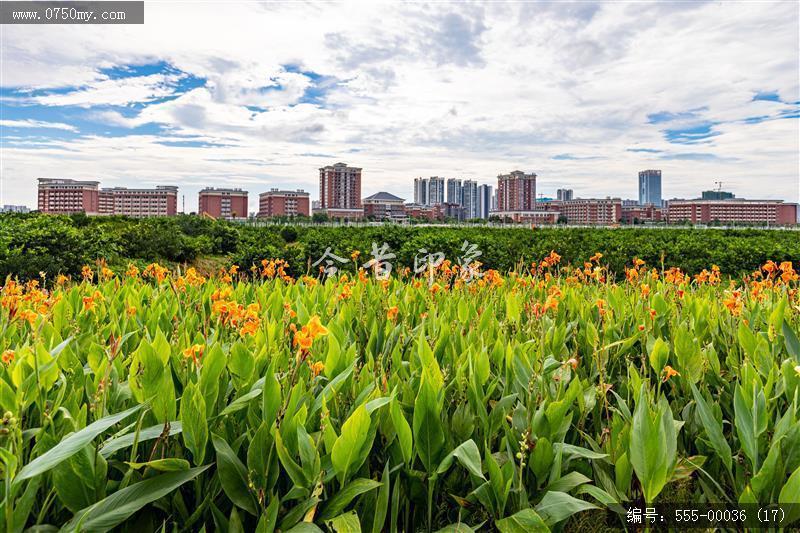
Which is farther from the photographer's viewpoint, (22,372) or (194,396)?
(22,372)

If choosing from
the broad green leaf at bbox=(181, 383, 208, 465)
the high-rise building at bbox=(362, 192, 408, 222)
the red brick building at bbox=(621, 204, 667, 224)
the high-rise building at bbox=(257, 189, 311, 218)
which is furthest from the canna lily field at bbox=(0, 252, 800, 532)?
the red brick building at bbox=(621, 204, 667, 224)

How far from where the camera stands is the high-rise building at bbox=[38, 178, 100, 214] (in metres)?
97.8

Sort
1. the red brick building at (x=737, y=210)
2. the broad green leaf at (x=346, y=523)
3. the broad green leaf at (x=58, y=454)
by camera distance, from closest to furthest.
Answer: the broad green leaf at (x=58, y=454) < the broad green leaf at (x=346, y=523) < the red brick building at (x=737, y=210)

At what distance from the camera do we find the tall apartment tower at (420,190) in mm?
188913

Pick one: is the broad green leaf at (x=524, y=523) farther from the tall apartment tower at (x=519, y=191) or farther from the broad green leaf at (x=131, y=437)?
the tall apartment tower at (x=519, y=191)

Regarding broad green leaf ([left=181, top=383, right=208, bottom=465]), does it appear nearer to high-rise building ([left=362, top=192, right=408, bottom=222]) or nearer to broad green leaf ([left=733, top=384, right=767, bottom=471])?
broad green leaf ([left=733, top=384, right=767, bottom=471])

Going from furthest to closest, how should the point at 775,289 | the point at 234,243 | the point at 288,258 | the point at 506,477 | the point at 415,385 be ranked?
the point at 234,243
the point at 288,258
the point at 775,289
the point at 415,385
the point at 506,477

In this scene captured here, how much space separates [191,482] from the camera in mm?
1373

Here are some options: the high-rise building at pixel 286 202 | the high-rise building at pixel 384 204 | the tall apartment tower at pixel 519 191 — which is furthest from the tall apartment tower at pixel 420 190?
the high-rise building at pixel 286 202

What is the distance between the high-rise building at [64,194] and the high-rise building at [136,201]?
218 inches

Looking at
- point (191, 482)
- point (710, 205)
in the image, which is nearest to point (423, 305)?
point (191, 482)

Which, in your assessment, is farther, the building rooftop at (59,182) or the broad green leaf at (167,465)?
the building rooftop at (59,182)

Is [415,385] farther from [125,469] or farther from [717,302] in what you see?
[717,302]

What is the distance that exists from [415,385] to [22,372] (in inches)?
42.9
